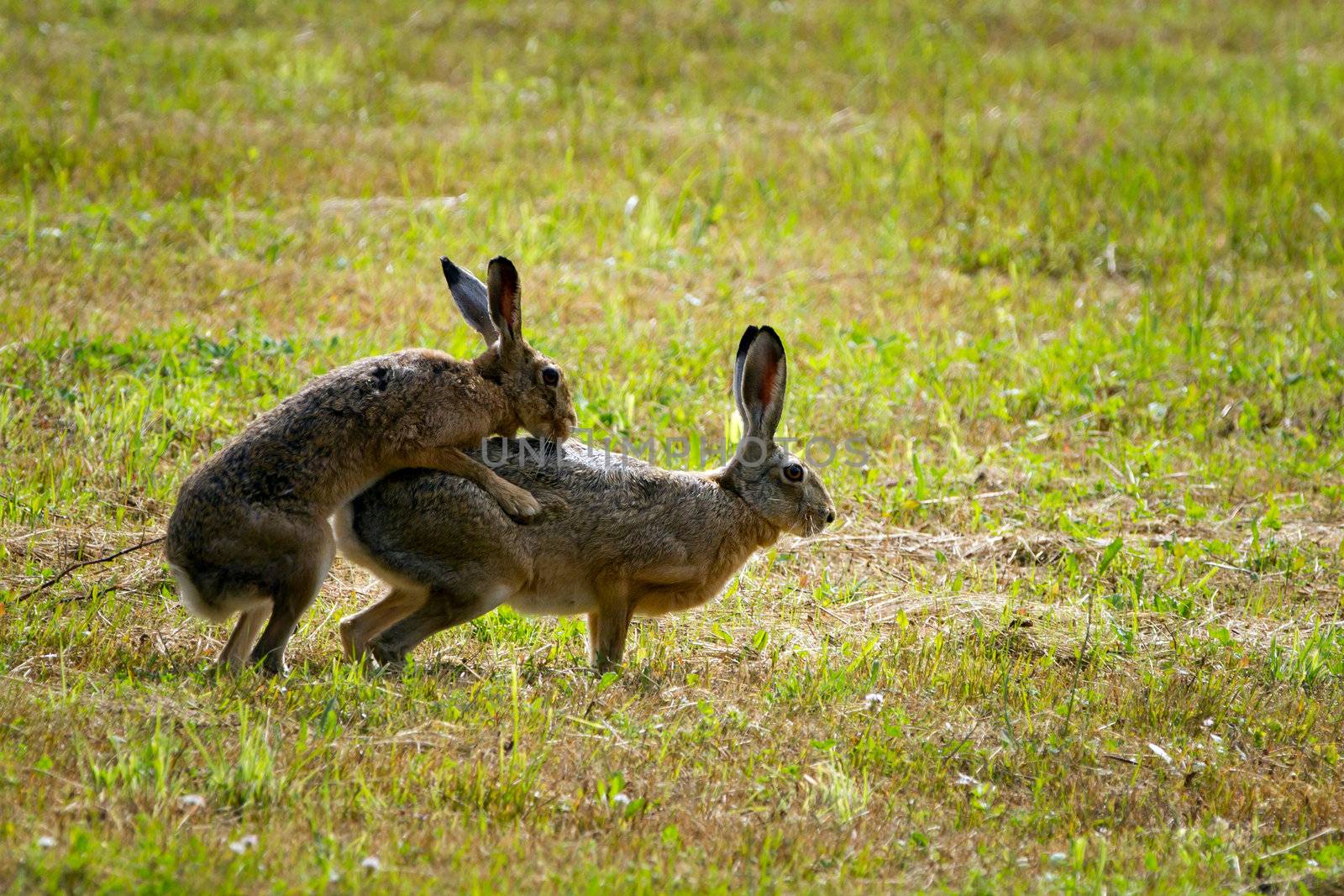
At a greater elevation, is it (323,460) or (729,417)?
(323,460)

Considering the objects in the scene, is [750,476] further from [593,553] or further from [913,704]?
[913,704]

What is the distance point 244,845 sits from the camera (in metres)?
3.98

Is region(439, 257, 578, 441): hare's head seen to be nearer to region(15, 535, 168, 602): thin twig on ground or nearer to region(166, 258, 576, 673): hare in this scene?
region(166, 258, 576, 673): hare

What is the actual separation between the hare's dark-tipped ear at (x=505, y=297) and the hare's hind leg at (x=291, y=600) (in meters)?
1.37

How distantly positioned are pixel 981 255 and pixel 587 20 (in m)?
7.73

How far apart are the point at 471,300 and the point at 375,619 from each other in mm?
1611

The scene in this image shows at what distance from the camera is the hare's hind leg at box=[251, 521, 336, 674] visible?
5.27 metres

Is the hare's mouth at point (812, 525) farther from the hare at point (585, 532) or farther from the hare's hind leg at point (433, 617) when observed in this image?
the hare's hind leg at point (433, 617)

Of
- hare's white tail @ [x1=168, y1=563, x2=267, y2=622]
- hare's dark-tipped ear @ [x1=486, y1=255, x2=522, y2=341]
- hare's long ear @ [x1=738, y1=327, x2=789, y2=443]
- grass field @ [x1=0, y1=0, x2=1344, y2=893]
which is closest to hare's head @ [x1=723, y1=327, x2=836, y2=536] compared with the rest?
hare's long ear @ [x1=738, y1=327, x2=789, y2=443]

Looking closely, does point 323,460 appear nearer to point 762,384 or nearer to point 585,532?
point 585,532

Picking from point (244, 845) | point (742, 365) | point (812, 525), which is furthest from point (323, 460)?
point (812, 525)

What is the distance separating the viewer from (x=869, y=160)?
44.3 feet

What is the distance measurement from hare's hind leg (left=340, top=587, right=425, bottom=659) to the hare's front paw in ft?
1.68

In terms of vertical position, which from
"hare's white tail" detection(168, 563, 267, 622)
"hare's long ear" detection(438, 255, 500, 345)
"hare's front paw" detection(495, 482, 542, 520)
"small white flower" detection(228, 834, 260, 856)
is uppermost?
"hare's long ear" detection(438, 255, 500, 345)
